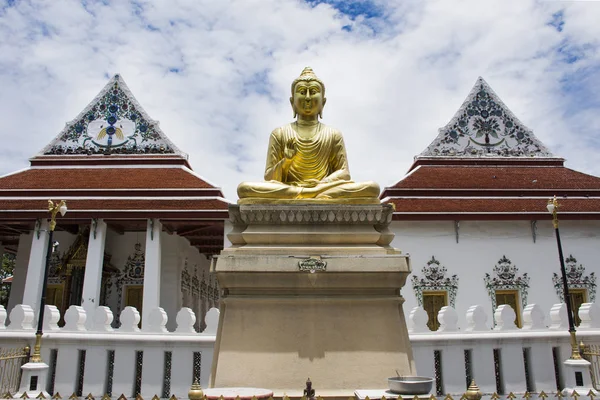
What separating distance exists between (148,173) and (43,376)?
30.4 ft

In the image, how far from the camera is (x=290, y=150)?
537 cm

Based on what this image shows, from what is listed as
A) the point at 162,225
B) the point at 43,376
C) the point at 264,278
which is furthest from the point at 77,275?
the point at 264,278

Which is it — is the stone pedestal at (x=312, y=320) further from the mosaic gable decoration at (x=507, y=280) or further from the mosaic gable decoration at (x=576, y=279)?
the mosaic gable decoration at (x=576, y=279)

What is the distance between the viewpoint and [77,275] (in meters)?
14.4

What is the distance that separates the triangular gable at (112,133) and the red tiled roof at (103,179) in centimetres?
83

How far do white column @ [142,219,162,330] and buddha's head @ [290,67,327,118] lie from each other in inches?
347

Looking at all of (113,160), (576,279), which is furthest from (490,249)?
(113,160)

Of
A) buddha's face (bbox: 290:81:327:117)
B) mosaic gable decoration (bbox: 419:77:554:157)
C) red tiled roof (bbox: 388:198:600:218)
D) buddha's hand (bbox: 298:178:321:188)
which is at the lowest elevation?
buddha's hand (bbox: 298:178:321:188)

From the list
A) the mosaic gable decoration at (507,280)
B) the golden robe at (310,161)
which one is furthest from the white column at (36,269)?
the mosaic gable decoration at (507,280)

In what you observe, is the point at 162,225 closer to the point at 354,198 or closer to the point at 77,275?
the point at 77,275

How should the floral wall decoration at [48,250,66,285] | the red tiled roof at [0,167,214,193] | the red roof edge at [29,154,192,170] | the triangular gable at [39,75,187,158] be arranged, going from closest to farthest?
the red tiled roof at [0,167,214,193] < the floral wall decoration at [48,250,66,285] < the red roof edge at [29,154,192,170] < the triangular gable at [39,75,187,158]

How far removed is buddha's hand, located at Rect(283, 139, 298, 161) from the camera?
5352 mm

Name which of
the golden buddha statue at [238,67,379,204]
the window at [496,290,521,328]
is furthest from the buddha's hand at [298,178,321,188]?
the window at [496,290,521,328]

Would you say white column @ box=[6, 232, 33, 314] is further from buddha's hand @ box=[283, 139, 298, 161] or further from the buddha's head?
the buddha's head
